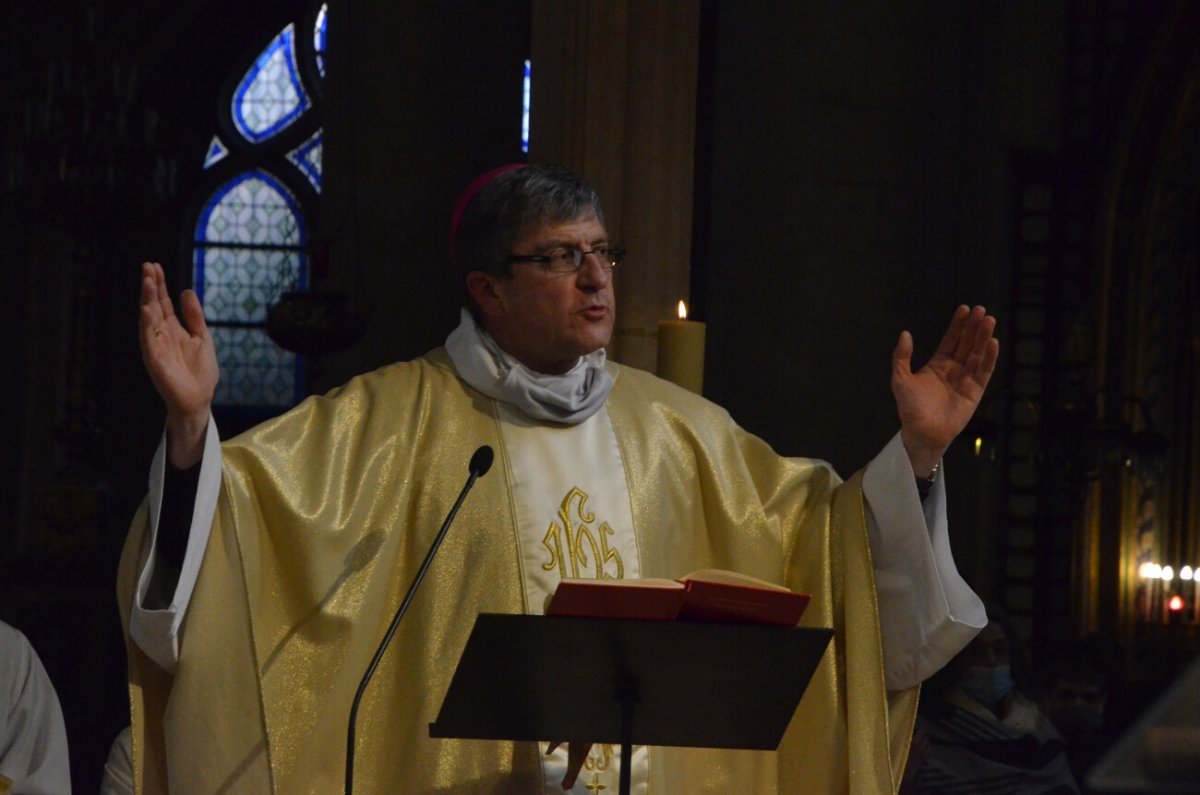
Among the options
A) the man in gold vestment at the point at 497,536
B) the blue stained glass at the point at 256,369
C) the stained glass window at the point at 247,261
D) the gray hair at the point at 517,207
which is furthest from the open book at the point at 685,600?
the stained glass window at the point at 247,261

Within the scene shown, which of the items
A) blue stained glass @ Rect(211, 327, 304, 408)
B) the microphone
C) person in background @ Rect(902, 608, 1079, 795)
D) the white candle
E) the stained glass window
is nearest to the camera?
the microphone

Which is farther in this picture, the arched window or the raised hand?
the arched window

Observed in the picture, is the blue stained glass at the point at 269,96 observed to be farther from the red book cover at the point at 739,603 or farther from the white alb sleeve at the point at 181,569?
the red book cover at the point at 739,603

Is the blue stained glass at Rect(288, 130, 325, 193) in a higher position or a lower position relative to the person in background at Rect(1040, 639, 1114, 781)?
higher

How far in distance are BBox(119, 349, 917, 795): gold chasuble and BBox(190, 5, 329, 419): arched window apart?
1035 cm

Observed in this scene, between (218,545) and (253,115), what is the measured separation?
1125 cm

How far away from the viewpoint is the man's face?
Result: 359 cm

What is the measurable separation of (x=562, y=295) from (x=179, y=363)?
74 centimetres

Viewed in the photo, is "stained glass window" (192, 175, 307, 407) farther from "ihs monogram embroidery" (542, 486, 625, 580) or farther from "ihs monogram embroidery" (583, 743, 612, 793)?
"ihs monogram embroidery" (583, 743, 612, 793)

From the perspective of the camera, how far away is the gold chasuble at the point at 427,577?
3361 millimetres

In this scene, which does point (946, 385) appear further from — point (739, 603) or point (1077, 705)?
point (1077, 705)

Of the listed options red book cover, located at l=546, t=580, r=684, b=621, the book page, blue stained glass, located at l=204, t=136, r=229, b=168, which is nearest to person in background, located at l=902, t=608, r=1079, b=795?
the book page

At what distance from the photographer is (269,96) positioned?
14.2 m

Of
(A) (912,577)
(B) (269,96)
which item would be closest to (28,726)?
(A) (912,577)
